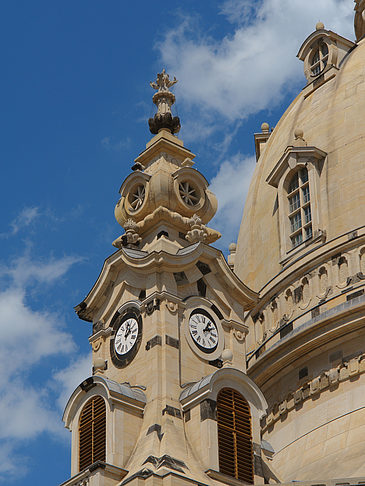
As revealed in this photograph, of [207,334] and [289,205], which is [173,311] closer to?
[207,334]

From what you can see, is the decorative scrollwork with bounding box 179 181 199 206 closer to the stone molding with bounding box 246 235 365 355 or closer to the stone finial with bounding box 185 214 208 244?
the stone finial with bounding box 185 214 208 244

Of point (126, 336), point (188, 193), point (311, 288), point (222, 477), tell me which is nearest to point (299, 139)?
point (311, 288)

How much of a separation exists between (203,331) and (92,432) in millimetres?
4201

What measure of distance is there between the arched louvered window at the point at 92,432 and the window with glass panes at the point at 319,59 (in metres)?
18.0

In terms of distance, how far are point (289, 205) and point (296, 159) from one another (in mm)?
1588

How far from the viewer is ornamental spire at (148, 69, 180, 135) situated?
4641 cm

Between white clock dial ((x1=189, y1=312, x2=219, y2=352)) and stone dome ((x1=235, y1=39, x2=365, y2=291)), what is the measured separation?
23.4 ft

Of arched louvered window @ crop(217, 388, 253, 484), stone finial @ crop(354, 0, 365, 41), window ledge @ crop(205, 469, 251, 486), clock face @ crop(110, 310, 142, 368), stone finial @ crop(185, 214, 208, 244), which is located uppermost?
stone finial @ crop(354, 0, 365, 41)

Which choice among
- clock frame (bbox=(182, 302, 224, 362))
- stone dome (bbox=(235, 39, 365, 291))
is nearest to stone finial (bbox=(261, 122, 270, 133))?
stone dome (bbox=(235, 39, 365, 291))

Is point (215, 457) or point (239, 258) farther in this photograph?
point (239, 258)

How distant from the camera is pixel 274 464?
4506 cm

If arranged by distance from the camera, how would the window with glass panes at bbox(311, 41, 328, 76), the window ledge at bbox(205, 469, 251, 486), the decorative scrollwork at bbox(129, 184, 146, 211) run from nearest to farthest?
the window ledge at bbox(205, 469, 251, 486)
the decorative scrollwork at bbox(129, 184, 146, 211)
the window with glass panes at bbox(311, 41, 328, 76)

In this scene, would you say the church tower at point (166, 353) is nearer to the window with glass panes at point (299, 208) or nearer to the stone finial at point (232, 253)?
the window with glass panes at point (299, 208)

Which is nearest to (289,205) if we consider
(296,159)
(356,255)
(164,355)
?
(296,159)
